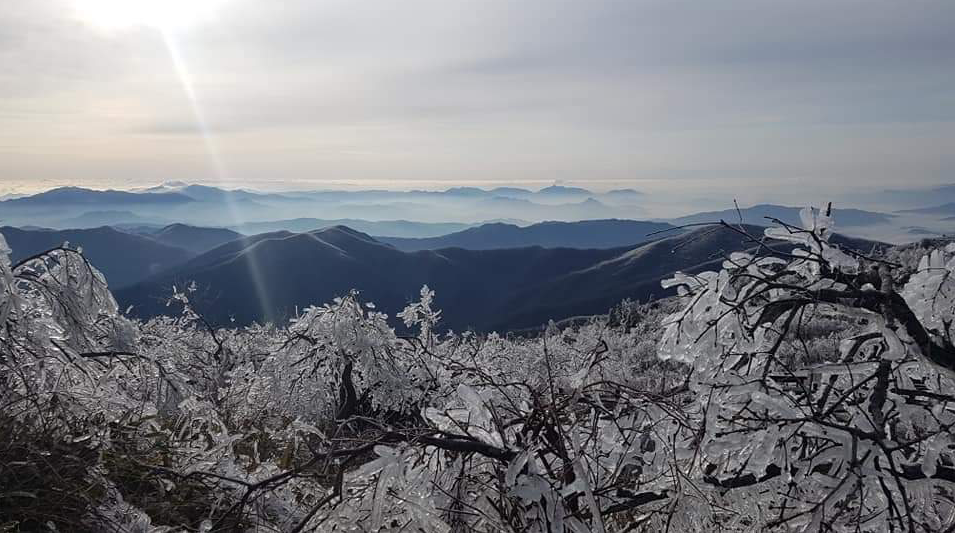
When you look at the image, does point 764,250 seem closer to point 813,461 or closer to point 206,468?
point 813,461

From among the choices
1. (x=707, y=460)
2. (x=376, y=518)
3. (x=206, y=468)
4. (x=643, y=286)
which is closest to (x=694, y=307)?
(x=707, y=460)

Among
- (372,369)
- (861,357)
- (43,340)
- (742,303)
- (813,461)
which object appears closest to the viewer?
(813,461)

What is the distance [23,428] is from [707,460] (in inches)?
134

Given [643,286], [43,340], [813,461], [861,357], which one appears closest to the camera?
[813,461]

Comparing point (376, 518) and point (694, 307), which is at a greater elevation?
point (694, 307)

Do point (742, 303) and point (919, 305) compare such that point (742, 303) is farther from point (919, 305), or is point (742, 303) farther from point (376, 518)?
point (376, 518)

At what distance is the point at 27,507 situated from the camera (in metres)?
2.72

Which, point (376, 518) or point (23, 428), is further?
point (23, 428)

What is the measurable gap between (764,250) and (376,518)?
73.0 inches

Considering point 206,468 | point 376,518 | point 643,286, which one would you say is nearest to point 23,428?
point 206,468

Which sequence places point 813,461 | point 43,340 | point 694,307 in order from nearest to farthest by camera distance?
point 813,461, point 694,307, point 43,340

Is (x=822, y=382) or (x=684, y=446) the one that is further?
(x=822, y=382)

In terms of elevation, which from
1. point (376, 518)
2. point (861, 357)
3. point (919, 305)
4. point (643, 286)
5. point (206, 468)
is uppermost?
point (919, 305)

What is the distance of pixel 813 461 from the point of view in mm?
2047
